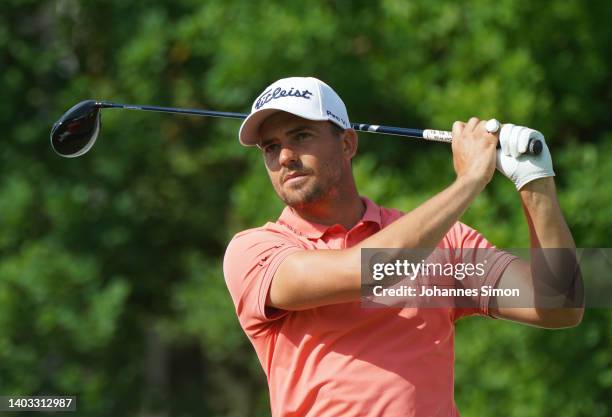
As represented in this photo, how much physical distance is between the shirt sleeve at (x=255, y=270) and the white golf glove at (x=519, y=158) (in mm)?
586

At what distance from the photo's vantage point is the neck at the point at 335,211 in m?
3.29

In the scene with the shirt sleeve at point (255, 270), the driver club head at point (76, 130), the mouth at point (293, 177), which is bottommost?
the shirt sleeve at point (255, 270)

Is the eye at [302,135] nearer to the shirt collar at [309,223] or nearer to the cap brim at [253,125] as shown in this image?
the cap brim at [253,125]

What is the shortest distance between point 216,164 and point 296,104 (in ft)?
21.4

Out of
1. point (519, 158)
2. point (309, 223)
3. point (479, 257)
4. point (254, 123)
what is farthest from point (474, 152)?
point (254, 123)

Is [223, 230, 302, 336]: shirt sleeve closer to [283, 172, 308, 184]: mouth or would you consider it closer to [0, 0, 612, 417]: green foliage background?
[283, 172, 308, 184]: mouth

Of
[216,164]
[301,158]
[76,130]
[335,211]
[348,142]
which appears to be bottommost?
[335,211]

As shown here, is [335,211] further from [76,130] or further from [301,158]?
[76,130]

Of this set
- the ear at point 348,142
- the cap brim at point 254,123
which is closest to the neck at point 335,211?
the ear at point 348,142

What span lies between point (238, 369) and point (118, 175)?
2.18 m

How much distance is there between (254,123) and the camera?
330 centimetres

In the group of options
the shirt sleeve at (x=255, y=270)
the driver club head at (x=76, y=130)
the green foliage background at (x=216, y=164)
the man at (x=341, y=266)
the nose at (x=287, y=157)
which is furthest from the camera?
the green foliage background at (x=216, y=164)

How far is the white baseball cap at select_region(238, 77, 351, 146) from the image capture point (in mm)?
3229

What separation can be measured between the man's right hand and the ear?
1.25ft
